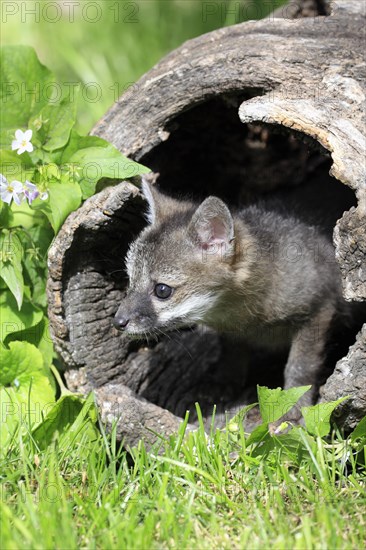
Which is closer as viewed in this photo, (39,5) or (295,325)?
(295,325)

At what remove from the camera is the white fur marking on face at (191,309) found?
4270 millimetres

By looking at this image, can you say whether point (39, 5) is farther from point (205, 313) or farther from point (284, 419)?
point (284, 419)

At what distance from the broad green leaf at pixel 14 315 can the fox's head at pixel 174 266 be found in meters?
0.51

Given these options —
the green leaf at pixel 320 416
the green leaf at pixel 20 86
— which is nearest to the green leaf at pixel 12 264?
the green leaf at pixel 20 86

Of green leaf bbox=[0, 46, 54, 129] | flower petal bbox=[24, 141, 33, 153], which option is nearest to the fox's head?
flower petal bbox=[24, 141, 33, 153]

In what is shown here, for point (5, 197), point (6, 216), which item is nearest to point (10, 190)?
point (5, 197)

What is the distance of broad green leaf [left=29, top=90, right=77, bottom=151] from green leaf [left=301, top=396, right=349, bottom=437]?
6.36ft

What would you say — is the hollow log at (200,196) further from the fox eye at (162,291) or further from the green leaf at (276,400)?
the fox eye at (162,291)

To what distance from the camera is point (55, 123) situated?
427 centimetres

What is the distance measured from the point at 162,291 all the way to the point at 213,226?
46cm

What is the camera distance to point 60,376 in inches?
177

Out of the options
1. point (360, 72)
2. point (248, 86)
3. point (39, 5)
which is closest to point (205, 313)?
point (248, 86)

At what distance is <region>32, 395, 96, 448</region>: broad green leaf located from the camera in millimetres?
3877

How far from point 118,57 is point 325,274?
3201mm
